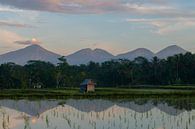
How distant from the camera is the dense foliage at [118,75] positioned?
6688cm

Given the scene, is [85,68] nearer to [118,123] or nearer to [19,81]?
[19,81]

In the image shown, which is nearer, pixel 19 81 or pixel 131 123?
pixel 131 123

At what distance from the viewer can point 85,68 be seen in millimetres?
92938

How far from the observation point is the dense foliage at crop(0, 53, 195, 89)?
66875 millimetres

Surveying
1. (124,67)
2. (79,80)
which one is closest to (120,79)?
(124,67)

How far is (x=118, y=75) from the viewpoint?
237 ft

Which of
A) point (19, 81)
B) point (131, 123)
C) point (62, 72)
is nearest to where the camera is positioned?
point (131, 123)

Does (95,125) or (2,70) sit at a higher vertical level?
(2,70)

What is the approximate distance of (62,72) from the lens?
235ft

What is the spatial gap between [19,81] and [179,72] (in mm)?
25789

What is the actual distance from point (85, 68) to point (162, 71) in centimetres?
2723

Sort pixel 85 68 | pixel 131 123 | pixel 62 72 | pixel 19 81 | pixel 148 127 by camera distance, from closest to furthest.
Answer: pixel 148 127 → pixel 131 123 → pixel 19 81 → pixel 62 72 → pixel 85 68

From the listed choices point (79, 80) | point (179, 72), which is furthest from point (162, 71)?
point (79, 80)

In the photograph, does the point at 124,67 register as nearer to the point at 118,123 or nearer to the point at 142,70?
the point at 142,70
